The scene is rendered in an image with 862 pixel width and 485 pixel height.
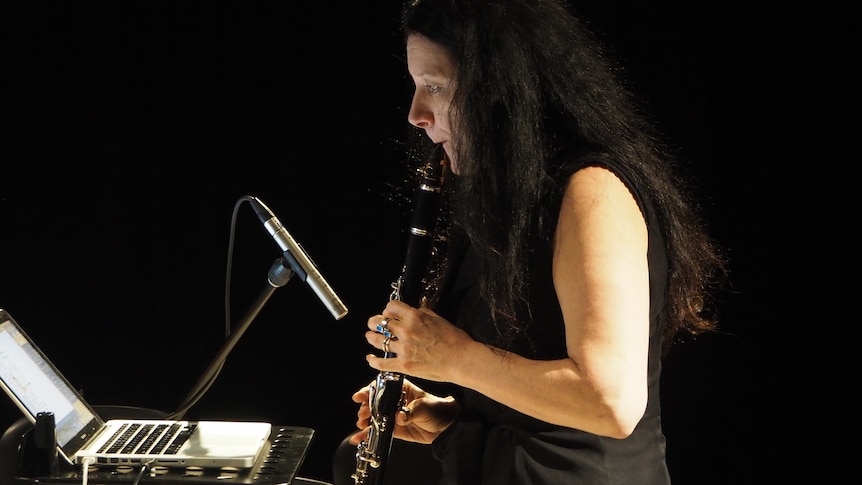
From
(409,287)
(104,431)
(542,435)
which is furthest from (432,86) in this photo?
(104,431)

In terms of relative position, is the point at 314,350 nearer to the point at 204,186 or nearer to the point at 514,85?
the point at 204,186

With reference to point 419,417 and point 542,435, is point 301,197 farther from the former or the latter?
point 542,435

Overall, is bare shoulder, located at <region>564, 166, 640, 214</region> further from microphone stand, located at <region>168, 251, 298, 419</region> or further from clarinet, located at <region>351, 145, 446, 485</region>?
microphone stand, located at <region>168, 251, 298, 419</region>

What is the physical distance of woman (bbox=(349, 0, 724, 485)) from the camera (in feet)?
3.93

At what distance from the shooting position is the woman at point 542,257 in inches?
47.2

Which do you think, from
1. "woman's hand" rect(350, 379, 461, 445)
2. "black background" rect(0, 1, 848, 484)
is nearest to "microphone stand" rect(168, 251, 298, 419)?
"woman's hand" rect(350, 379, 461, 445)

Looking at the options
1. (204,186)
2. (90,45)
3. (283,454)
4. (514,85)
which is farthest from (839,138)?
(90,45)

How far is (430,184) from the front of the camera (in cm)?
147

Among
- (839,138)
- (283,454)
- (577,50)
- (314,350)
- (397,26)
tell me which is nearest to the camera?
(577,50)

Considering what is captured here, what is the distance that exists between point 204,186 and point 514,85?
165cm

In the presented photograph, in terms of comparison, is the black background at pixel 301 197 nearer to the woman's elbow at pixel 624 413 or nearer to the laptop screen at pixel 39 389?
the laptop screen at pixel 39 389

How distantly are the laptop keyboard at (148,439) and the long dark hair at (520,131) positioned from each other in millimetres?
630

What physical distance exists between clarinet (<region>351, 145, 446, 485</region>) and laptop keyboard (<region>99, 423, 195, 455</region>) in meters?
0.34

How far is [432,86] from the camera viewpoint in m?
1.41
